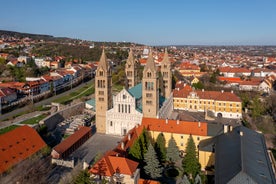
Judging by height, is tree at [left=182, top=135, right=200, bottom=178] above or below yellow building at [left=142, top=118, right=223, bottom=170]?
below

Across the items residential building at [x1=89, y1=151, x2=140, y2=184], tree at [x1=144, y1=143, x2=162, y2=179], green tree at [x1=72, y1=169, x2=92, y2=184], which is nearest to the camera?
green tree at [x1=72, y1=169, x2=92, y2=184]

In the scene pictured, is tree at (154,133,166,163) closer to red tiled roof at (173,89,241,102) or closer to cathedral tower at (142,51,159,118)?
cathedral tower at (142,51,159,118)

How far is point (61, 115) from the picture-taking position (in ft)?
167

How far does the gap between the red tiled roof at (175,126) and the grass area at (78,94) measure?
31154 millimetres

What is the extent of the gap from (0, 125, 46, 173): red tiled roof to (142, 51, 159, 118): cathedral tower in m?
16.4

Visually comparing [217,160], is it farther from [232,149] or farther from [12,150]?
[12,150]

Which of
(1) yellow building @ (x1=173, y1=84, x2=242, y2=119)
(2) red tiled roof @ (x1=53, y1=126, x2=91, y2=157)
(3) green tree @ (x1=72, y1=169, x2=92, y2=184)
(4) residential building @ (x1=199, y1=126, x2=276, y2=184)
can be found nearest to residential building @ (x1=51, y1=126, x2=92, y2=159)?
(2) red tiled roof @ (x1=53, y1=126, x2=91, y2=157)

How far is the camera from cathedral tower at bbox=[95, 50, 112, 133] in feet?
142

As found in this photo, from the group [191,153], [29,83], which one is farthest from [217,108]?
[29,83]

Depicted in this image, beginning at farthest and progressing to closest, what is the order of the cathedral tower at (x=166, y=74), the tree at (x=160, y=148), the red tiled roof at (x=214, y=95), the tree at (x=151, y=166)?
the red tiled roof at (x=214, y=95) < the cathedral tower at (x=166, y=74) < the tree at (x=160, y=148) < the tree at (x=151, y=166)

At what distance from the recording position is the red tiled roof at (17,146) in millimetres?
29234

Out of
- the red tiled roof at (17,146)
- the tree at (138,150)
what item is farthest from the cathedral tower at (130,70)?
the red tiled roof at (17,146)

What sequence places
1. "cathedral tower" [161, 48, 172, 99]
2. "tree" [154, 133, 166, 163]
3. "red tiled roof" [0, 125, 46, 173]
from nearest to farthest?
"red tiled roof" [0, 125, 46, 173] → "tree" [154, 133, 166, 163] → "cathedral tower" [161, 48, 172, 99]

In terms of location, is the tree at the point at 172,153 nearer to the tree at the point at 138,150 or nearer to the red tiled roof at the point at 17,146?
the tree at the point at 138,150
